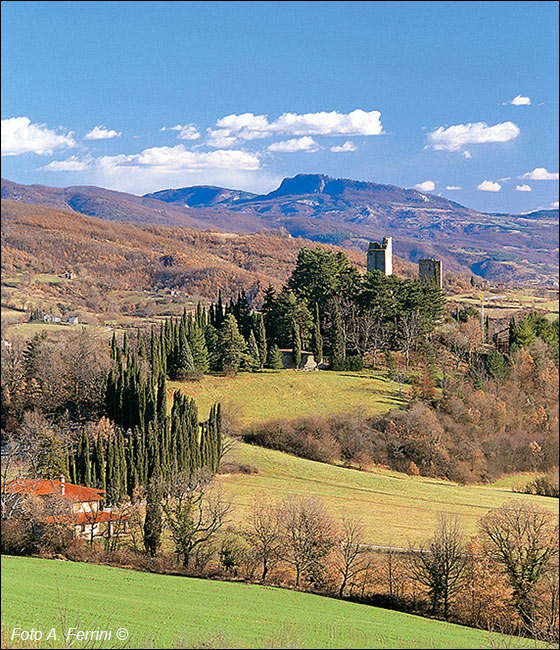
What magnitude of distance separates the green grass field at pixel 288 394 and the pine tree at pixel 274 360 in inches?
31.7

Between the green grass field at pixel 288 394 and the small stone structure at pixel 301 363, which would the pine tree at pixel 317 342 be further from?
the green grass field at pixel 288 394

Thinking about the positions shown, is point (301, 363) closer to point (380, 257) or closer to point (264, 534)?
point (380, 257)

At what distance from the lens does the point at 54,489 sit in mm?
27812

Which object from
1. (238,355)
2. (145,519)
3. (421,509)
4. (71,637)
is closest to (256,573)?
(145,519)

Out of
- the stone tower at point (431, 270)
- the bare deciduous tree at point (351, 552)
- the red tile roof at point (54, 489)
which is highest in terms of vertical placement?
the stone tower at point (431, 270)

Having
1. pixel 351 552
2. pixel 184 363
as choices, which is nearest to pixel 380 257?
pixel 184 363

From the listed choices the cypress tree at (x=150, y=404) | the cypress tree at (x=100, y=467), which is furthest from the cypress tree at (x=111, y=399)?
the cypress tree at (x=100, y=467)

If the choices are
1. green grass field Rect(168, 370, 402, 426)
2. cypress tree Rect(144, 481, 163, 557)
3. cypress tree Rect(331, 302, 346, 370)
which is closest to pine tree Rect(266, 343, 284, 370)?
green grass field Rect(168, 370, 402, 426)

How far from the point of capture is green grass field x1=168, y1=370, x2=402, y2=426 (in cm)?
3659

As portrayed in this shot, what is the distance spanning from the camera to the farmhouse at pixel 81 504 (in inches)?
1019

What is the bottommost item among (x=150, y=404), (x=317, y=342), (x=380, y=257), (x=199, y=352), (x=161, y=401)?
(x=150, y=404)

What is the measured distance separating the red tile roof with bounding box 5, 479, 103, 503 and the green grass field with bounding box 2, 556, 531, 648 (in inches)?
184

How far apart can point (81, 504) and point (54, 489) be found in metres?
1.57

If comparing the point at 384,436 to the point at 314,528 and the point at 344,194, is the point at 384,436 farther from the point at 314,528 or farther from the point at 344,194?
the point at 344,194
